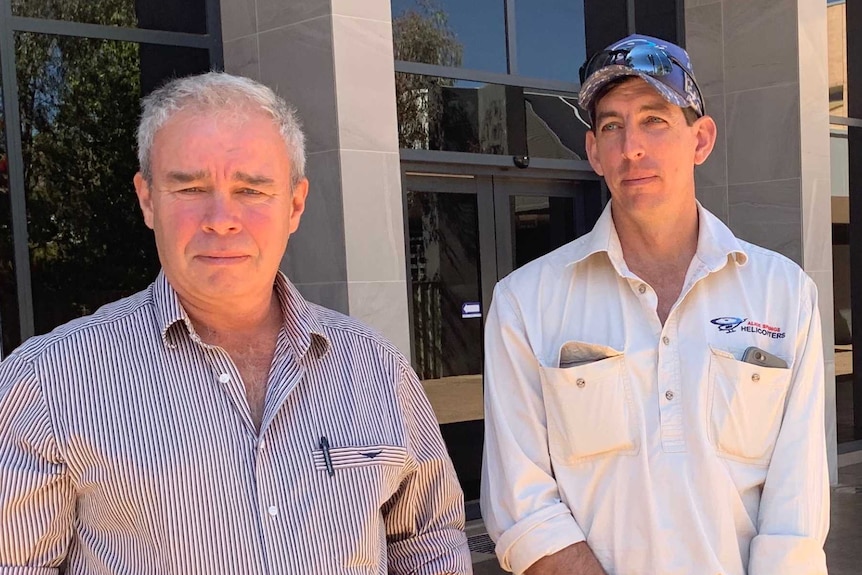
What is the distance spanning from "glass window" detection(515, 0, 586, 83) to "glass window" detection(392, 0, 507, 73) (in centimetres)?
23

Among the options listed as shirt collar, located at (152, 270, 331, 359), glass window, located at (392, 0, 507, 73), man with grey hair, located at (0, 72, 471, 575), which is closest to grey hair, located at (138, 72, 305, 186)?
man with grey hair, located at (0, 72, 471, 575)

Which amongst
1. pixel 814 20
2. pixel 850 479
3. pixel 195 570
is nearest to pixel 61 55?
pixel 195 570

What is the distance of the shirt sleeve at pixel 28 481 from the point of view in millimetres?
1557

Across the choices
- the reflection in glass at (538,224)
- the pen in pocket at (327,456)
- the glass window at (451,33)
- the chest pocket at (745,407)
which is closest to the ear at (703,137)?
the chest pocket at (745,407)

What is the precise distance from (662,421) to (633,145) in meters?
0.65

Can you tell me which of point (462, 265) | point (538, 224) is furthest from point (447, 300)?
point (538, 224)

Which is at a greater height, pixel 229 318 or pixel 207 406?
pixel 229 318

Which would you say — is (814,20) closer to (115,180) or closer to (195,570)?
(115,180)

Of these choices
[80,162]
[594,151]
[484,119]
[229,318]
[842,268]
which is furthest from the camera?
[842,268]

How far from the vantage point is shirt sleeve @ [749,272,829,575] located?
2.01 m

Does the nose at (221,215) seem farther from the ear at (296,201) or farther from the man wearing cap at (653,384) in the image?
the man wearing cap at (653,384)

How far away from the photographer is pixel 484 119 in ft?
22.4

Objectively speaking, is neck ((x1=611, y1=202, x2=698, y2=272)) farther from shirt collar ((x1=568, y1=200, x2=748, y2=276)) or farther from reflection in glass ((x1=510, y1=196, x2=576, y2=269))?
reflection in glass ((x1=510, y1=196, x2=576, y2=269))

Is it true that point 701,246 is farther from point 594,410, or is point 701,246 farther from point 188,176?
point 188,176
